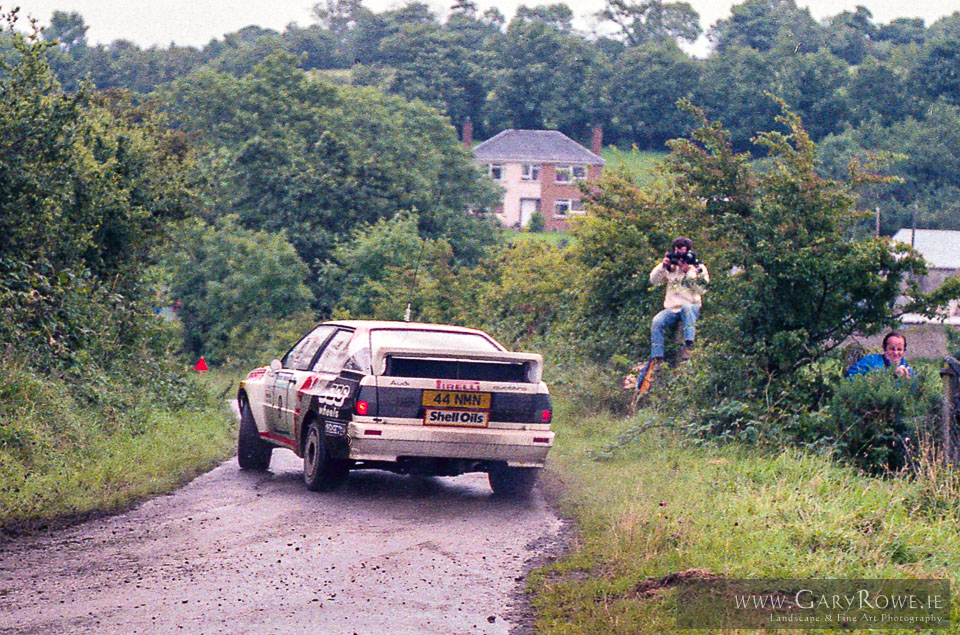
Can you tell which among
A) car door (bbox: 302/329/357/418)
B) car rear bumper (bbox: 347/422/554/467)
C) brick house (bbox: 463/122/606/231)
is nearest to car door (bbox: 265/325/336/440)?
car door (bbox: 302/329/357/418)

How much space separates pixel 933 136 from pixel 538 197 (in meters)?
29.6

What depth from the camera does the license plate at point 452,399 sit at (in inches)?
396

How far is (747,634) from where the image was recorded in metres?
5.75

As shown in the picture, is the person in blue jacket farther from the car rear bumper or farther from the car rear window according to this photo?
the car rear bumper

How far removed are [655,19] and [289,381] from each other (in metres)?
115

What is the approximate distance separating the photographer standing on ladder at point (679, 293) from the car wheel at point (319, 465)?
572 cm

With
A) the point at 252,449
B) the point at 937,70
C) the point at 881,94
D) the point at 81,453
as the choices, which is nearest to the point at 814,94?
the point at 881,94

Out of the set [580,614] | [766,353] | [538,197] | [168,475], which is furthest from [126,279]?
[538,197]

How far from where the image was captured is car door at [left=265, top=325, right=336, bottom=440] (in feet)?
37.6

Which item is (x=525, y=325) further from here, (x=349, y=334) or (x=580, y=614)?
(x=580, y=614)

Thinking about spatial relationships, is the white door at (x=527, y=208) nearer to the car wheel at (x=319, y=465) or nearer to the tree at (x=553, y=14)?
the tree at (x=553, y=14)

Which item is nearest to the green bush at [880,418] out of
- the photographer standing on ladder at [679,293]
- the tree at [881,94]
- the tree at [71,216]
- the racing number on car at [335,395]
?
the photographer standing on ladder at [679,293]

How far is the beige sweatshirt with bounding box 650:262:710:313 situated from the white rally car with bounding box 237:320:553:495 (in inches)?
177

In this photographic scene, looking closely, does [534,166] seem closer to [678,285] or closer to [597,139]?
[597,139]
